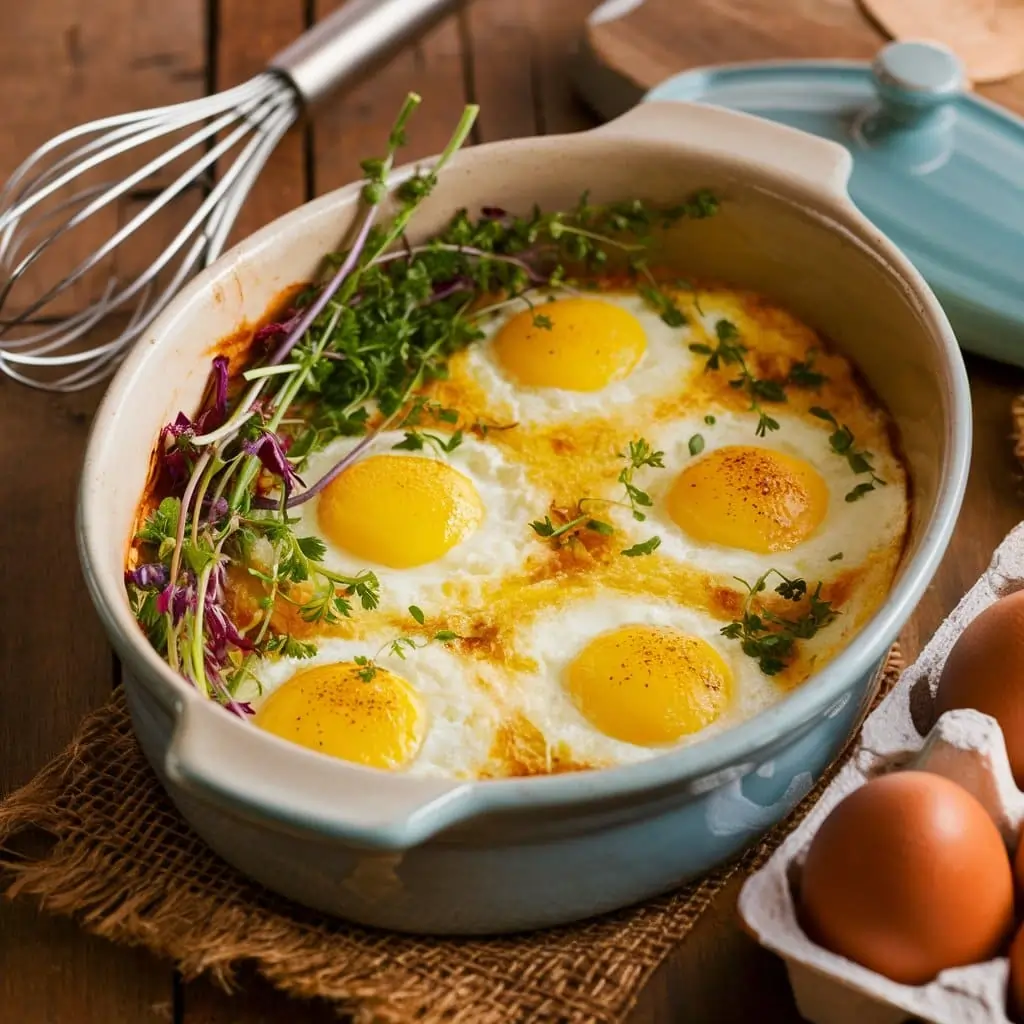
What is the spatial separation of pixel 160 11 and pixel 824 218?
161 centimetres

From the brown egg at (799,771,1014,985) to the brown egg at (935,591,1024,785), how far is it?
17 cm

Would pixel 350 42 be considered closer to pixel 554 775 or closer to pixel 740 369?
pixel 740 369

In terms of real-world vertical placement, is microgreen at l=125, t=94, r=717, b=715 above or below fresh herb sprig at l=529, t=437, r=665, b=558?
above

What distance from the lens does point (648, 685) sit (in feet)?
5.30

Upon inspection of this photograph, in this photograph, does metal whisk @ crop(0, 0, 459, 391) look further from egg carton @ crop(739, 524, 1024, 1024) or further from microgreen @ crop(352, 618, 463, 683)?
egg carton @ crop(739, 524, 1024, 1024)

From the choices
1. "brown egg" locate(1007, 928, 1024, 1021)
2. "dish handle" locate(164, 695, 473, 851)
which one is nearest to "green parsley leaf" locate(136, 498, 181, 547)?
"dish handle" locate(164, 695, 473, 851)

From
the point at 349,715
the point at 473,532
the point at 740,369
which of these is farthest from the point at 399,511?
the point at 740,369

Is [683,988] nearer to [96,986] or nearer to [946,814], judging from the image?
[946,814]

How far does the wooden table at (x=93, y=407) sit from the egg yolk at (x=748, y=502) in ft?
0.75

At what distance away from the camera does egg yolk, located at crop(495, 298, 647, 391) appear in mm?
2033

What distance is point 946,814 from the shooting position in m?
1.35

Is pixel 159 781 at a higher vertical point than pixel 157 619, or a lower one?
lower

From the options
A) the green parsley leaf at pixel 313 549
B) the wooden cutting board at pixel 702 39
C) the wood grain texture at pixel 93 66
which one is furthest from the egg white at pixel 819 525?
the wood grain texture at pixel 93 66

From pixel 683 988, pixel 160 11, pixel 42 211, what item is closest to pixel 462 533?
pixel 683 988
